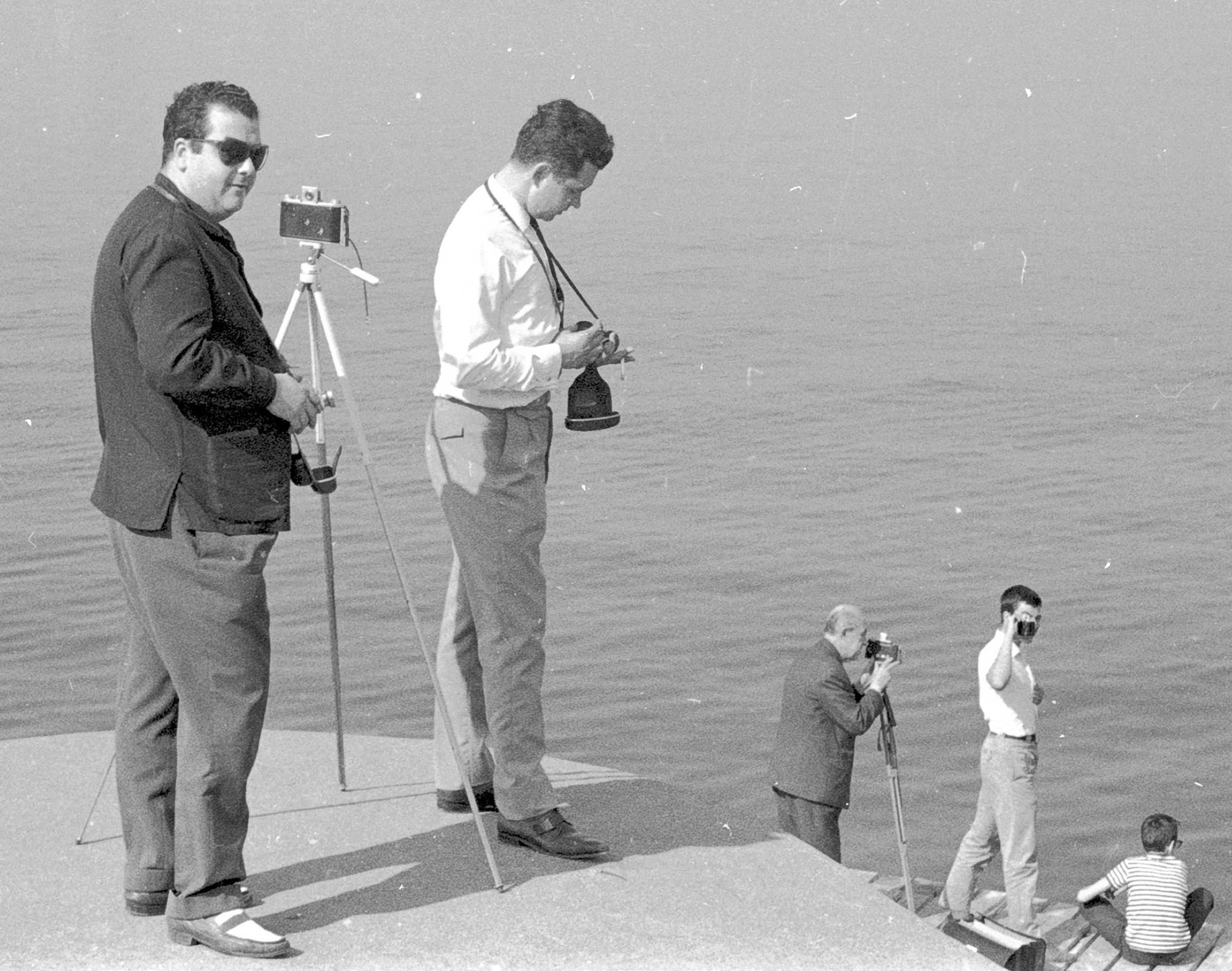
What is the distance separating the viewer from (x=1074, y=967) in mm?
10133

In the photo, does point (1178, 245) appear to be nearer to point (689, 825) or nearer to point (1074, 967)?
point (1074, 967)

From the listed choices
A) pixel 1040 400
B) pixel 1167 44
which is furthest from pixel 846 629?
pixel 1167 44

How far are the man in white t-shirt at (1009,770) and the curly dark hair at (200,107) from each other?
590 cm

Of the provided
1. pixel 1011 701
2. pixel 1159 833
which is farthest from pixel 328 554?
pixel 1159 833

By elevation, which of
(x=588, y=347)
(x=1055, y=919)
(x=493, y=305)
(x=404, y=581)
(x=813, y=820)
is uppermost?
(x=493, y=305)

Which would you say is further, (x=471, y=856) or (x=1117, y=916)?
(x=1117, y=916)

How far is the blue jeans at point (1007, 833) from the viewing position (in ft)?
32.0

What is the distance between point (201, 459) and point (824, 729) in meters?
5.19

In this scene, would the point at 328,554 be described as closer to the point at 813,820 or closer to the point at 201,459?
the point at 201,459

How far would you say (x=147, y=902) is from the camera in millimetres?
4855

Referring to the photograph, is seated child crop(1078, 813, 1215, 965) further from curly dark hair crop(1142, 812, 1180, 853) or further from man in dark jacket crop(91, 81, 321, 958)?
man in dark jacket crop(91, 81, 321, 958)

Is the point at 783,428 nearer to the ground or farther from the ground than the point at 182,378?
nearer to the ground

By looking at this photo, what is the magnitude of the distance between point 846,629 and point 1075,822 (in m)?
9.90

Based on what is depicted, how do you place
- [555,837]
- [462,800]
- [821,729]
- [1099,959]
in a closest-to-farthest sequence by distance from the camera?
[555,837]
[462,800]
[821,729]
[1099,959]
